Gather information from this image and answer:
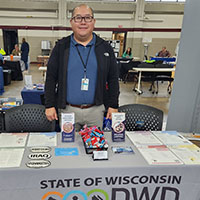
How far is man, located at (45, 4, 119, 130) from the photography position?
1539 millimetres

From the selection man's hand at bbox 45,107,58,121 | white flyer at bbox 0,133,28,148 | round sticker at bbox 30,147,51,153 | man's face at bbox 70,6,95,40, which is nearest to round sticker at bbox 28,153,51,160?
round sticker at bbox 30,147,51,153

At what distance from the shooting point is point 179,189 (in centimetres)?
117

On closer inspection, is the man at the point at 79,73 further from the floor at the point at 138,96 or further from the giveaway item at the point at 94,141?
the floor at the point at 138,96

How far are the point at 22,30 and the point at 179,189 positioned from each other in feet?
40.4

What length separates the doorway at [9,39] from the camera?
11.6 metres

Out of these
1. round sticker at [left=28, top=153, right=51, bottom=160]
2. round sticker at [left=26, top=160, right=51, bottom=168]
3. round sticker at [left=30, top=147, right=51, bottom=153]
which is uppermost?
round sticker at [left=30, top=147, right=51, bottom=153]

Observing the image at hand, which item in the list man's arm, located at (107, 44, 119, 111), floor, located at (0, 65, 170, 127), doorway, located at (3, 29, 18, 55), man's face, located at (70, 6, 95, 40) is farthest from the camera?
doorway, located at (3, 29, 18, 55)

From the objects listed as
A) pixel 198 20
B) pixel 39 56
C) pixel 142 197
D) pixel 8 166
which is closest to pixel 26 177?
pixel 8 166

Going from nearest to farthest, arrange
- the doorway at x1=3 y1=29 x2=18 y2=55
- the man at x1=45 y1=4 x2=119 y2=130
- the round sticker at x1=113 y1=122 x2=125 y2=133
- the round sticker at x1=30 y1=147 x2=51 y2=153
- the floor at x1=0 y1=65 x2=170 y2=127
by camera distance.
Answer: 1. the round sticker at x1=30 y1=147 x2=51 y2=153
2. the round sticker at x1=113 y1=122 x2=125 y2=133
3. the man at x1=45 y1=4 x2=119 y2=130
4. the floor at x1=0 y1=65 x2=170 y2=127
5. the doorway at x1=3 y1=29 x2=18 y2=55

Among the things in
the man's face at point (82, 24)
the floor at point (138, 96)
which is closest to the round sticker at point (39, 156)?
the man's face at point (82, 24)

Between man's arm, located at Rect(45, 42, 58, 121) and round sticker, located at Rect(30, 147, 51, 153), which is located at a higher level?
man's arm, located at Rect(45, 42, 58, 121)

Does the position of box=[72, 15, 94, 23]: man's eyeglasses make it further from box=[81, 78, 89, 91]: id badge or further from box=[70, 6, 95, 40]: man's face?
box=[81, 78, 89, 91]: id badge

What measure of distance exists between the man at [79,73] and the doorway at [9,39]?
454 inches

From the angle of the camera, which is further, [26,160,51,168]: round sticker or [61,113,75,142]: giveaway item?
[61,113,75,142]: giveaway item
